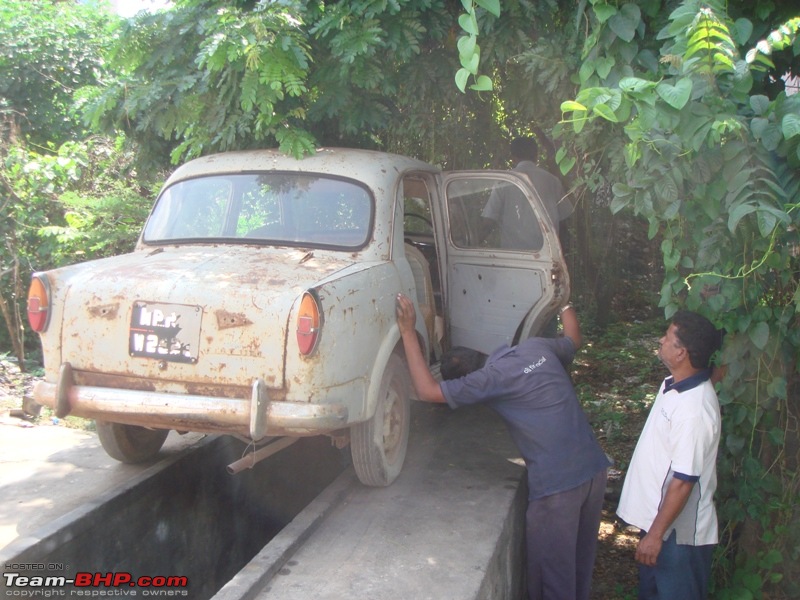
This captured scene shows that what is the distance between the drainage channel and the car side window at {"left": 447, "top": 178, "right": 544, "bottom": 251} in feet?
6.75

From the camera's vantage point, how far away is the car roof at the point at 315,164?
4594 millimetres

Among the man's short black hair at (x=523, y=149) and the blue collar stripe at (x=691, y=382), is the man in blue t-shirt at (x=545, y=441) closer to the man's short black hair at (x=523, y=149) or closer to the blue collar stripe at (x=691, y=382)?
the blue collar stripe at (x=691, y=382)

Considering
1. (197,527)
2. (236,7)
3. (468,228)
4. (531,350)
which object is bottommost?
(197,527)

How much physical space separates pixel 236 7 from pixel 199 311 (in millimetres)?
2384

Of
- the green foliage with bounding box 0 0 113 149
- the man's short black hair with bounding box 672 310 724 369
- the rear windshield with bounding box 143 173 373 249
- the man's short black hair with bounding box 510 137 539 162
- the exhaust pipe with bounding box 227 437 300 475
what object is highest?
the green foliage with bounding box 0 0 113 149

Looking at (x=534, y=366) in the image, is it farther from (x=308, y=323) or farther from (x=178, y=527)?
(x=178, y=527)

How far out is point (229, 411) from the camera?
3447 millimetres

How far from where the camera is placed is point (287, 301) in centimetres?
349

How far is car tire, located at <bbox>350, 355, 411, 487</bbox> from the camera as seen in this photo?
13.3 feet

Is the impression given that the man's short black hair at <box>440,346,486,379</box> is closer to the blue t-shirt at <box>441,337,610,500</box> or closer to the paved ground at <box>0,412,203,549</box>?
the blue t-shirt at <box>441,337,610,500</box>

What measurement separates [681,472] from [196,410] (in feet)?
7.27

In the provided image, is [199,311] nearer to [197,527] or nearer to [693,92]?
[197,527]

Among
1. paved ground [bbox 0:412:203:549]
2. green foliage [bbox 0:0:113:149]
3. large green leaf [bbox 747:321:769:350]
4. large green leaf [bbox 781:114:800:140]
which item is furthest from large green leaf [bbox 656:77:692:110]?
green foliage [bbox 0:0:113:149]

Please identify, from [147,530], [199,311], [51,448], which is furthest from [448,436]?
[51,448]
